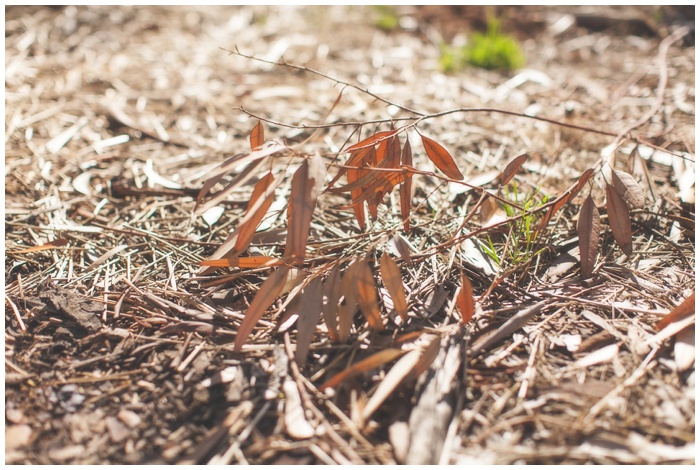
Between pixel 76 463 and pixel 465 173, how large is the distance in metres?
1.53

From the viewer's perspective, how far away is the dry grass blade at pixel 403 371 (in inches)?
46.6

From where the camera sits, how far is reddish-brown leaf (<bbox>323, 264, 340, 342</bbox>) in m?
1.35

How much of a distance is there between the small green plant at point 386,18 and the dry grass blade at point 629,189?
2.51 meters

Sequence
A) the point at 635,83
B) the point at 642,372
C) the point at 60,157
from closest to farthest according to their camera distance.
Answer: the point at 642,372, the point at 60,157, the point at 635,83

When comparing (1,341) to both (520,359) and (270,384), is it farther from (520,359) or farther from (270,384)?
(520,359)

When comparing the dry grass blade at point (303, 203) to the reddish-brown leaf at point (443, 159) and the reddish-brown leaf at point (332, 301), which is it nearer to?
the reddish-brown leaf at point (332, 301)

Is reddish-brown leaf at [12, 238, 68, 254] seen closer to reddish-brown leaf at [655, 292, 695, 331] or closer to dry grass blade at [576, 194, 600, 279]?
dry grass blade at [576, 194, 600, 279]

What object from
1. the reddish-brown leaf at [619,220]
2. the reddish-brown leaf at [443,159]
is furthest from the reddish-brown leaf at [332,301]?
the reddish-brown leaf at [619,220]

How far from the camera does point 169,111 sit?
2689 mm

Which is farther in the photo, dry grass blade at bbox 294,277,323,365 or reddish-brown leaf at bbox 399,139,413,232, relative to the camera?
reddish-brown leaf at bbox 399,139,413,232

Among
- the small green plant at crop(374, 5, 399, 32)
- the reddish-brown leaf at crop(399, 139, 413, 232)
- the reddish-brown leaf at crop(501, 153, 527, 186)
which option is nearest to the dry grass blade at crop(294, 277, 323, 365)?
the reddish-brown leaf at crop(399, 139, 413, 232)

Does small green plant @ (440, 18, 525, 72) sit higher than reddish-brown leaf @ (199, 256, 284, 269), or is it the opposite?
small green plant @ (440, 18, 525, 72)

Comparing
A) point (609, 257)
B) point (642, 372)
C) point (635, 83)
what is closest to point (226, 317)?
point (642, 372)

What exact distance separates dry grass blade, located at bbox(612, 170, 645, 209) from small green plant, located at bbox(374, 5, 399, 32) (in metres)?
2.51
